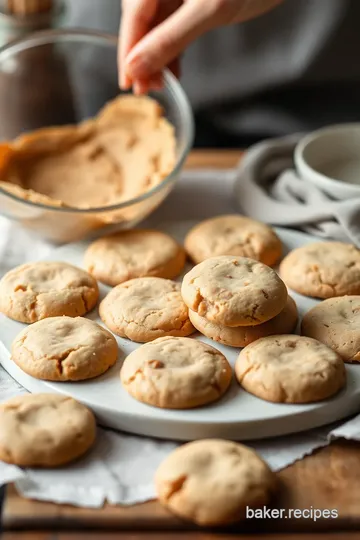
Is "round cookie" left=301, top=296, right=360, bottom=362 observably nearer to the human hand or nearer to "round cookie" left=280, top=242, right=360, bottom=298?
"round cookie" left=280, top=242, right=360, bottom=298

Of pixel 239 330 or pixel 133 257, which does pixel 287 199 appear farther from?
pixel 239 330

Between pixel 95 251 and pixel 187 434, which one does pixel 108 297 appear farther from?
pixel 187 434

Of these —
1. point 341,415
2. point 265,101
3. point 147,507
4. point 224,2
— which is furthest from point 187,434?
point 265,101

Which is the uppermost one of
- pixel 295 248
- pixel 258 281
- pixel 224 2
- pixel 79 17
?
pixel 224 2

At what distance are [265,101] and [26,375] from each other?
1.25 m

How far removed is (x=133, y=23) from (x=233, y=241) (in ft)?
1.66

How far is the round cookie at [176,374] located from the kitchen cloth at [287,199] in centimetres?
51

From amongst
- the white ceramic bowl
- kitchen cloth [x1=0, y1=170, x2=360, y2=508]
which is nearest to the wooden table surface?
kitchen cloth [x1=0, y1=170, x2=360, y2=508]

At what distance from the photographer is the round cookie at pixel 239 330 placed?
4.03ft

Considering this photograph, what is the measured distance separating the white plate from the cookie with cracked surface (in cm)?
9

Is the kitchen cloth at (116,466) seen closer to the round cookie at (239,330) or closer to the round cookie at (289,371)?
the round cookie at (289,371)

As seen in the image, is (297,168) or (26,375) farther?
(297,168)

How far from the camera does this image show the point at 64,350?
1174 mm

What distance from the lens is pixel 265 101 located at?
7.04ft
